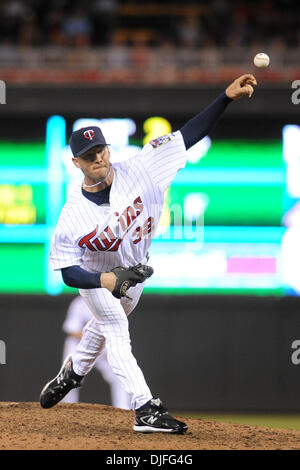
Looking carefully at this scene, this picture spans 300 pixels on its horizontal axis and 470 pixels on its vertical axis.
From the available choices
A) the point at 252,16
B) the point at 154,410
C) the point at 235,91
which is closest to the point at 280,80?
the point at 252,16

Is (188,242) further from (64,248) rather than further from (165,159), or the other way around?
(64,248)

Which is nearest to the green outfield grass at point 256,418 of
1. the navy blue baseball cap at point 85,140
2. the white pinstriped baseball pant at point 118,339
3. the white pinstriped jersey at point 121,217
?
the white pinstriped baseball pant at point 118,339

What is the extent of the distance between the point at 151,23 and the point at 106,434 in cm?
952

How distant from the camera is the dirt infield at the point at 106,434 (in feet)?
15.0

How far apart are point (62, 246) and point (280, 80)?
6.54 meters

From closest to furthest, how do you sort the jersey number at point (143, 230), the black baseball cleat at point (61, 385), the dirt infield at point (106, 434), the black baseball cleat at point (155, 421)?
the dirt infield at point (106, 434) → the black baseball cleat at point (155, 421) → the jersey number at point (143, 230) → the black baseball cleat at point (61, 385)

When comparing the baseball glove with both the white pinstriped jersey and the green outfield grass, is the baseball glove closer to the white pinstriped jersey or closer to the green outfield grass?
the white pinstriped jersey

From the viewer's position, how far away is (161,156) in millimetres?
5090

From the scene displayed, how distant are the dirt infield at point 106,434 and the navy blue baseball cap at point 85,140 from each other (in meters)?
1.56

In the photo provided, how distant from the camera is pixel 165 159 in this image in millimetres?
5090

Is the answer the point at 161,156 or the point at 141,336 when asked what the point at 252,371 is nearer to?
the point at 141,336

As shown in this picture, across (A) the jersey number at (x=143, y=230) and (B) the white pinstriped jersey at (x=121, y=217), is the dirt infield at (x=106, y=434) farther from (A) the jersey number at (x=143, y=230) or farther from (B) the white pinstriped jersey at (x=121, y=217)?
(A) the jersey number at (x=143, y=230)

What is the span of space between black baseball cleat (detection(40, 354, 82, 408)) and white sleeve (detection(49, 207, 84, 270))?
991 mm

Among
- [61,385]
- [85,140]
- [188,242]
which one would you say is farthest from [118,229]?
[188,242]
